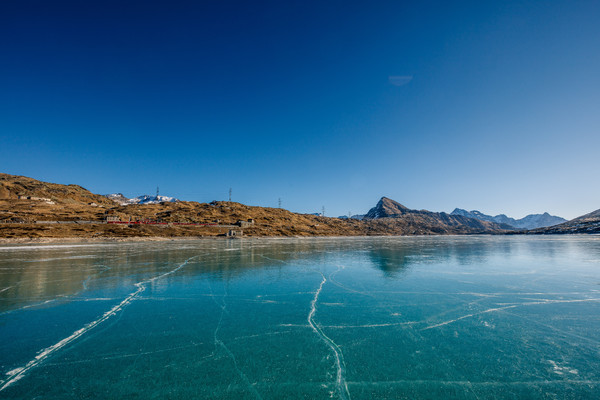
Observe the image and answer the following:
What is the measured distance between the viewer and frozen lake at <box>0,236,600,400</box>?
18.2ft

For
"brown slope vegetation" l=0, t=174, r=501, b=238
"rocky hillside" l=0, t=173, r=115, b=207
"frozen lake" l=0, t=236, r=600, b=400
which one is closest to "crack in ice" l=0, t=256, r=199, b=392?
"frozen lake" l=0, t=236, r=600, b=400

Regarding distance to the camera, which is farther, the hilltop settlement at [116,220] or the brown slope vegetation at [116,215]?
the brown slope vegetation at [116,215]

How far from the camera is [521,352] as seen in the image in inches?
276

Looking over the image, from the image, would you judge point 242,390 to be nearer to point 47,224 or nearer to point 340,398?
point 340,398

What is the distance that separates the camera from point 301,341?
7.82 metres

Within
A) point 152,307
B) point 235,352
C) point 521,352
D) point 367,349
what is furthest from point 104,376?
point 521,352

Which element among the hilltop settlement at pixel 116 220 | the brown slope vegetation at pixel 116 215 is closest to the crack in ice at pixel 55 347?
the hilltop settlement at pixel 116 220

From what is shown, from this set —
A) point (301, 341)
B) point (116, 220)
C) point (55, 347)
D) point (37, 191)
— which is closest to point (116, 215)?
point (116, 220)

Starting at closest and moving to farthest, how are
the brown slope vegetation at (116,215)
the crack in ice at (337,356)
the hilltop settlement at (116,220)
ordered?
the crack in ice at (337,356) → the hilltop settlement at (116,220) → the brown slope vegetation at (116,215)

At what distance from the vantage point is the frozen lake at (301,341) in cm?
554

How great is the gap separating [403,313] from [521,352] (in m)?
3.88

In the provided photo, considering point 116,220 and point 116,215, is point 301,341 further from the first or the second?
point 116,215

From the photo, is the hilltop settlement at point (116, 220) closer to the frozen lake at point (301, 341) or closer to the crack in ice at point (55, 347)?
the crack in ice at point (55, 347)

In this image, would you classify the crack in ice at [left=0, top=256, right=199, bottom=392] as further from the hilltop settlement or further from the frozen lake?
the hilltop settlement
